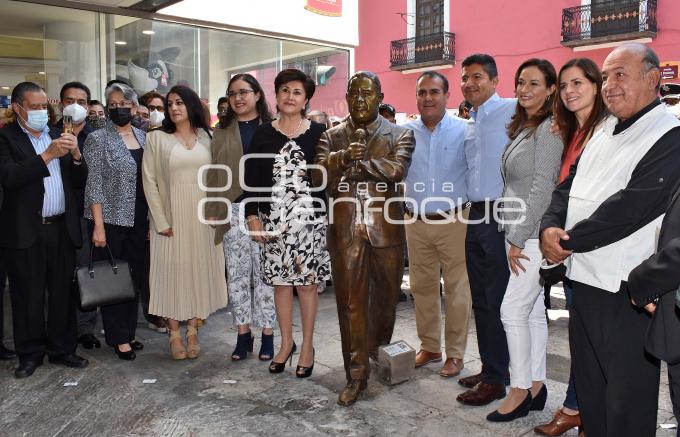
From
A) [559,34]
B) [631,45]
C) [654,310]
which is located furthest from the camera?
[559,34]

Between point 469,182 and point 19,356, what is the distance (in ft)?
11.4

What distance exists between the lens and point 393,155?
3.73 meters

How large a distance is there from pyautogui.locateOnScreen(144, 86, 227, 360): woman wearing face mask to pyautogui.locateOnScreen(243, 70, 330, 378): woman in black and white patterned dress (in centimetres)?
57

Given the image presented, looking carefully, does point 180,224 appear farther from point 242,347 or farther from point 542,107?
point 542,107

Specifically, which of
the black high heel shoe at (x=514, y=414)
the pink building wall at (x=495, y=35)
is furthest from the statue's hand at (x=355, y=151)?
the pink building wall at (x=495, y=35)

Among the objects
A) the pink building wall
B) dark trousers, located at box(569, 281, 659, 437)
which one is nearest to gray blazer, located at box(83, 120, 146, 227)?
dark trousers, located at box(569, 281, 659, 437)

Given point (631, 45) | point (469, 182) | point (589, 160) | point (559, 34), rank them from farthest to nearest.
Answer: point (559, 34)
point (469, 182)
point (589, 160)
point (631, 45)

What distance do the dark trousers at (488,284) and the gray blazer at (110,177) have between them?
2.55 meters

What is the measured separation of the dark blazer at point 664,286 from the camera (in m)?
1.95

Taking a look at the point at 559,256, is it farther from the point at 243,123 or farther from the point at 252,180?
the point at 243,123

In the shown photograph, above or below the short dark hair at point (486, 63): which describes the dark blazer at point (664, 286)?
below

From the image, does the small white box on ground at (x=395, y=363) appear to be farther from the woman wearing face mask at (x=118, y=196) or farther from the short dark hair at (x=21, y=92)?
the short dark hair at (x=21, y=92)

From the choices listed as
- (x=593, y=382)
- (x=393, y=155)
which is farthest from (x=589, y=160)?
(x=393, y=155)

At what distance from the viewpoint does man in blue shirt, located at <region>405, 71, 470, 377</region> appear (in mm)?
4273
